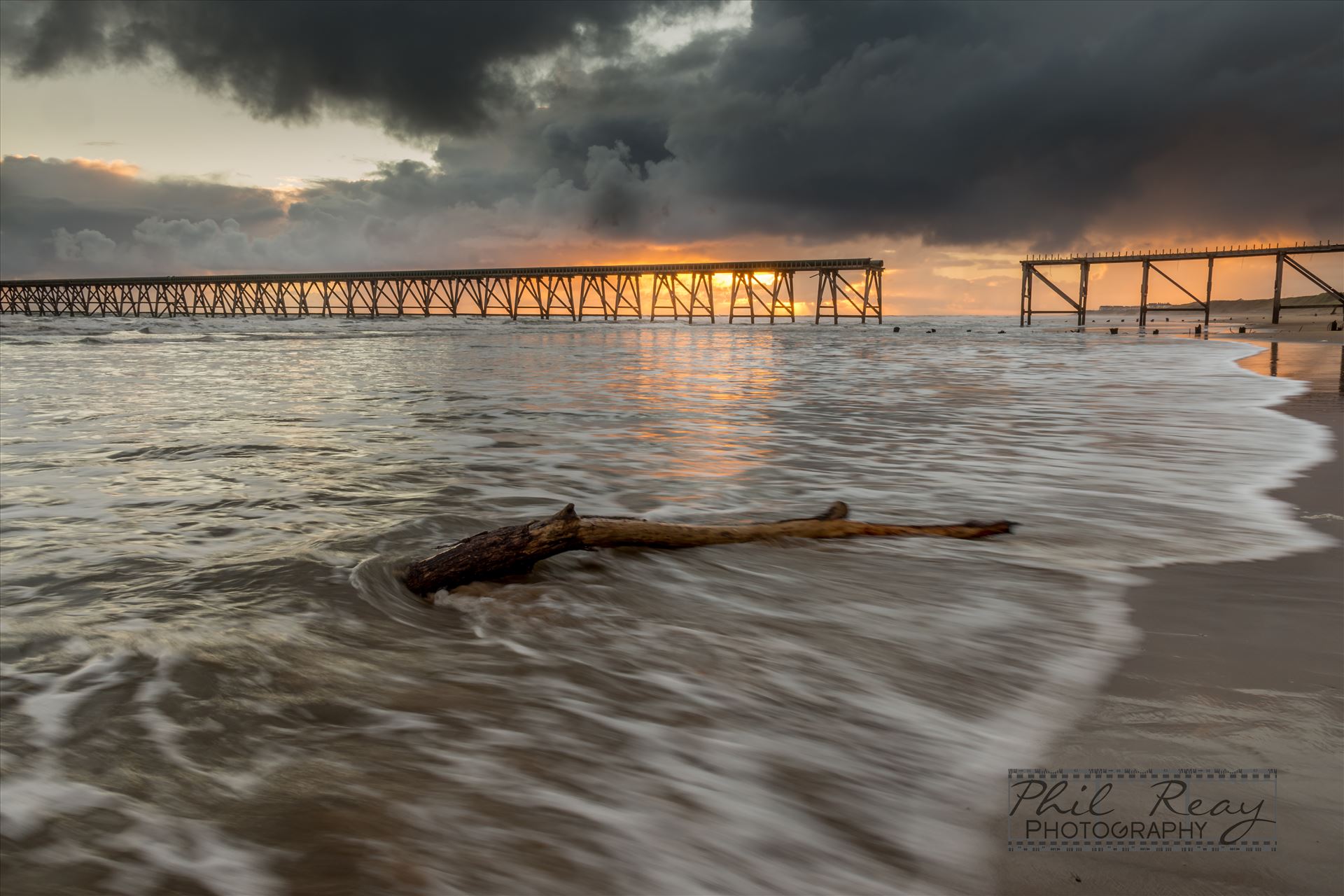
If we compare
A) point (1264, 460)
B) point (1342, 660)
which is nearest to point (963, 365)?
point (1264, 460)

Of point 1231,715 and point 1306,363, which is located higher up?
point 1306,363

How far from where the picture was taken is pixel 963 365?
1761cm

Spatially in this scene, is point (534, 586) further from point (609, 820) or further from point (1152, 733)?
point (1152, 733)

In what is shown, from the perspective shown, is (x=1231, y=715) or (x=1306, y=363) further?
(x=1306, y=363)

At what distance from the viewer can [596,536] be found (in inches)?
129

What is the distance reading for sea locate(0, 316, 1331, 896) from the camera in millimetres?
1563

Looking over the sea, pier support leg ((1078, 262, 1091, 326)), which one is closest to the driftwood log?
the sea

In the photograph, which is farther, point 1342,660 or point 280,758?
point 1342,660

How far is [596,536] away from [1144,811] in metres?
2.20

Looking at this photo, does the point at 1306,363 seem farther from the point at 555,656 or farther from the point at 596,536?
the point at 555,656

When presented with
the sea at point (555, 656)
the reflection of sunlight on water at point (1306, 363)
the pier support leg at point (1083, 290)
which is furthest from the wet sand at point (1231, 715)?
the pier support leg at point (1083, 290)

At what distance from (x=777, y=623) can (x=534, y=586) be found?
1.03 metres

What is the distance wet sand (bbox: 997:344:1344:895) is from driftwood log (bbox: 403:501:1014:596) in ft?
3.72

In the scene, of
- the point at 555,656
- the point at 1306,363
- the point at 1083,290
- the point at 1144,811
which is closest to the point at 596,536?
the point at 555,656
